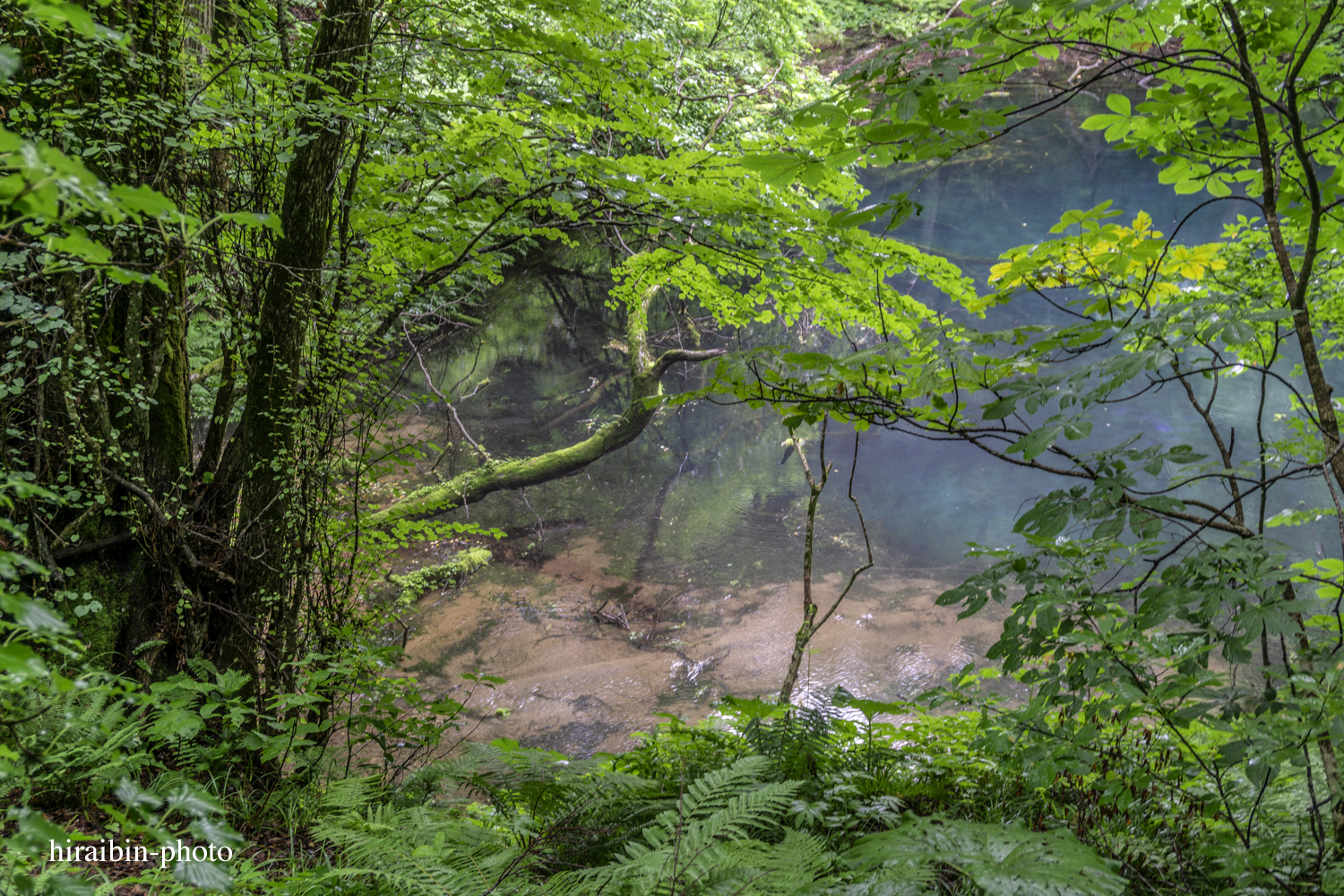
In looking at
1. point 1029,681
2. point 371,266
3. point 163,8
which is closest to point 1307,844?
point 1029,681

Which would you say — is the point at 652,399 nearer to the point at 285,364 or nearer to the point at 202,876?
the point at 285,364

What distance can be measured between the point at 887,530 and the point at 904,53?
811cm

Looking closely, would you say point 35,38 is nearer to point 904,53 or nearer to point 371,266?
point 371,266

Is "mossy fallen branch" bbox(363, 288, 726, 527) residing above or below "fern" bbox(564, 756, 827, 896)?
above

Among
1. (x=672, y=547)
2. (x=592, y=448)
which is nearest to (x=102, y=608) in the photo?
(x=592, y=448)

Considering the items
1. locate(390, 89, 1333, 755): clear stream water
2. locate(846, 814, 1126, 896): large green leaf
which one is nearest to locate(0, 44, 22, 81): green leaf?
locate(846, 814, 1126, 896): large green leaf

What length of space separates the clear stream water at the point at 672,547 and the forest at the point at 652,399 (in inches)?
93.6

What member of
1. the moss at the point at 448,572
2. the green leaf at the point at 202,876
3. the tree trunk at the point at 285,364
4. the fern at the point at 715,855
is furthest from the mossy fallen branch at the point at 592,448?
the green leaf at the point at 202,876

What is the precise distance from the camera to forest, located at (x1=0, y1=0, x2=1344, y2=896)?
1.43 m

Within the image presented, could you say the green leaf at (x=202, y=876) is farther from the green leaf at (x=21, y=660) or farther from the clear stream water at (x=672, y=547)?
the clear stream water at (x=672, y=547)

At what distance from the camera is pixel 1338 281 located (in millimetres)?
3396

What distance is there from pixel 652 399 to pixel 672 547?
160 inches

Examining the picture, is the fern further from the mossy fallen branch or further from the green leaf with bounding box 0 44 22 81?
the mossy fallen branch

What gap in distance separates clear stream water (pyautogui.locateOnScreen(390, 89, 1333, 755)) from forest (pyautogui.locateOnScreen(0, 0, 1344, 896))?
2.38 meters
